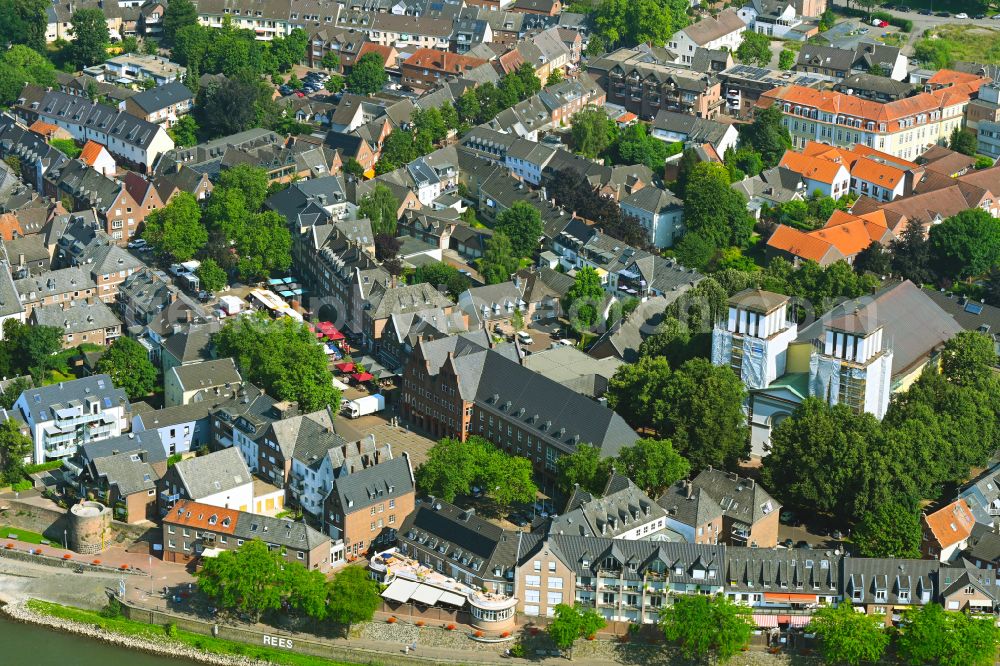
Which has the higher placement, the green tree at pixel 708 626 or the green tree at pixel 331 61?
the green tree at pixel 331 61

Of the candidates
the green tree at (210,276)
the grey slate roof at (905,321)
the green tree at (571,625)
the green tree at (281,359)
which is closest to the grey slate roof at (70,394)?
the green tree at (281,359)

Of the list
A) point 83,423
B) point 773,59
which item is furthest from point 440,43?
point 83,423

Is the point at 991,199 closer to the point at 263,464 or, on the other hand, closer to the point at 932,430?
the point at 932,430

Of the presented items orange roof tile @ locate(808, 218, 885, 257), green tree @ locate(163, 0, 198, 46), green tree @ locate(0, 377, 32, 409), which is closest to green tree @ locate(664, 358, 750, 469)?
orange roof tile @ locate(808, 218, 885, 257)

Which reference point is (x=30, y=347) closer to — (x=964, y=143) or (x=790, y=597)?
(x=790, y=597)

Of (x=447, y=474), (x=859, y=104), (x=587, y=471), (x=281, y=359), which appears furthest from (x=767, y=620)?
(x=859, y=104)

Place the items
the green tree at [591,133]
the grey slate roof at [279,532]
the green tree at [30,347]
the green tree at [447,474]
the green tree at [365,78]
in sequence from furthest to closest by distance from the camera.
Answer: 1. the green tree at [365,78]
2. the green tree at [591,133]
3. the green tree at [30,347]
4. the green tree at [447,474]
5. the grey slate roof at [279,532]

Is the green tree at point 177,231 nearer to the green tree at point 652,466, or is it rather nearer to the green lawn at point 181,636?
the green lawn at point 181,636
